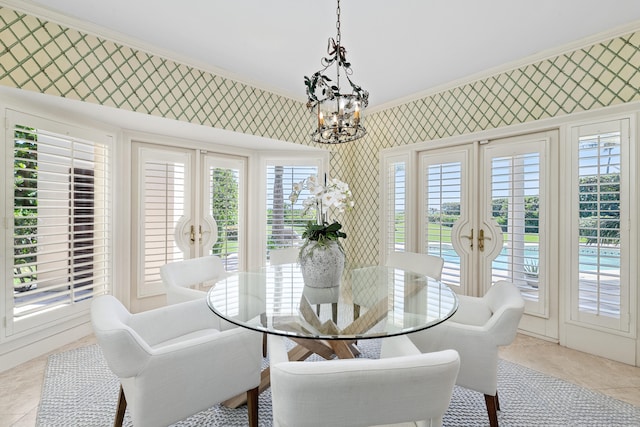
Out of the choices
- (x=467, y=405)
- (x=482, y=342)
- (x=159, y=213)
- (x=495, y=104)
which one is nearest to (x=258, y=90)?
(x=159, y=213)

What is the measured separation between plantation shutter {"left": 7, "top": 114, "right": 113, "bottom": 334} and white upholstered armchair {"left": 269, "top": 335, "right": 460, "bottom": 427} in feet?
8.87

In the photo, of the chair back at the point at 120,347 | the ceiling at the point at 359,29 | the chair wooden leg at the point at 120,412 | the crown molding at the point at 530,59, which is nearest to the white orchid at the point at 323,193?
the chair back at the point at 120,347

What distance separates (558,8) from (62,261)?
453cm

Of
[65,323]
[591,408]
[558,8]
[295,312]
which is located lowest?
[591,408]

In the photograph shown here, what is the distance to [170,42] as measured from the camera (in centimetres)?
266

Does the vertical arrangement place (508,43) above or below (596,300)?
above

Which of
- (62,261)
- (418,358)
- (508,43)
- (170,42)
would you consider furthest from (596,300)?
(62,261)

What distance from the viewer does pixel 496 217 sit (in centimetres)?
316

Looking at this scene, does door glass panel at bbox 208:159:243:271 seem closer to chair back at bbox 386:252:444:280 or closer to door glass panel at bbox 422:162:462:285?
chair back at bbox 386:252:444:280

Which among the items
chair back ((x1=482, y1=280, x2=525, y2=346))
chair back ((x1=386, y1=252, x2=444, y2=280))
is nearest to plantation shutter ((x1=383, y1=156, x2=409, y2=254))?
chair back ((x1=386, y1=252, x2=444, y2=280))

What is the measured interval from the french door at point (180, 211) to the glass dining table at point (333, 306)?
1.56 m

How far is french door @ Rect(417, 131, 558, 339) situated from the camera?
288 cm

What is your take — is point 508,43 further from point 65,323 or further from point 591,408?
point 65,323

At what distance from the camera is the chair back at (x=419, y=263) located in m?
2.58
